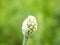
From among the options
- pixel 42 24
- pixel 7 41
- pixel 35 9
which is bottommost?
pixel 7 41

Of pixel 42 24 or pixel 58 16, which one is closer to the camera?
pixel 42 24

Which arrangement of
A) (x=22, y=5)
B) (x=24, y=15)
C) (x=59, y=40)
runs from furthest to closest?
1. (x=22, y=5)
2. (x=24, y=15)
3. (x=59, y=40)

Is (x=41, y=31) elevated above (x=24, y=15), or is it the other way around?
(x=24, y=15)

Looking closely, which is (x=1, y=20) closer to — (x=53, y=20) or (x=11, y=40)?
(x=11, y=40)

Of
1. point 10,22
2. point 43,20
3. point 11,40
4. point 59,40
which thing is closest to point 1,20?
point 10,22

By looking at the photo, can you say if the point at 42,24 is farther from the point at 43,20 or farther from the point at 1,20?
the point at 1,20

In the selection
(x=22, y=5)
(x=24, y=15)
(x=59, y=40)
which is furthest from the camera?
(x=22, y=5)

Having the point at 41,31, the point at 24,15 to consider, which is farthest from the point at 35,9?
the point at 41,31
